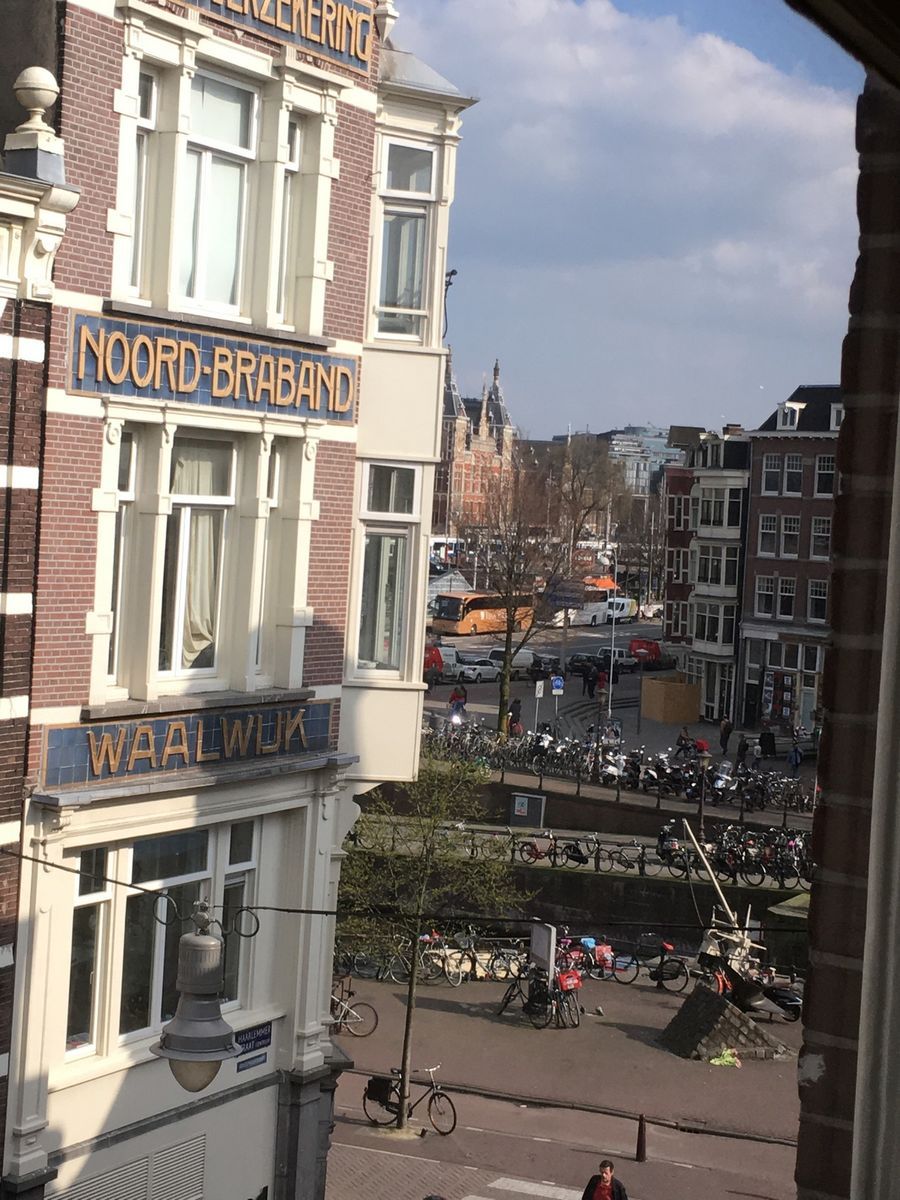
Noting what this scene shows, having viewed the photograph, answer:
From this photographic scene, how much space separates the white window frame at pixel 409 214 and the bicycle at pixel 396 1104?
1035cm

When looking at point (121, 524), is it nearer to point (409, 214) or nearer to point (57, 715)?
point (57, 715)

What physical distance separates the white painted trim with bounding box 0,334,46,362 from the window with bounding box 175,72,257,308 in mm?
1422

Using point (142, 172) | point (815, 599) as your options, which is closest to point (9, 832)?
point (142, 172)

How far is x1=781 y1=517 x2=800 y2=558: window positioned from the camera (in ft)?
160

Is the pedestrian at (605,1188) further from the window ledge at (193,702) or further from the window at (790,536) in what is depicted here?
the window at (790,536)

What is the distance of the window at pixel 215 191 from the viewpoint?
10539 mm

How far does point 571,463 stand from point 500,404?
245 ft

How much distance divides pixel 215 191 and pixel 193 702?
3.65 m

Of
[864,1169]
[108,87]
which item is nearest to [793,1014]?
[108,87]

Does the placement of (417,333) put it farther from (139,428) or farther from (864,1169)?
(864,1169)

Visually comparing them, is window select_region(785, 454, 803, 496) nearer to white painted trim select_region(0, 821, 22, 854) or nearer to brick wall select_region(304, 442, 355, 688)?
brick wall select_region(304, 442, 355, 688)

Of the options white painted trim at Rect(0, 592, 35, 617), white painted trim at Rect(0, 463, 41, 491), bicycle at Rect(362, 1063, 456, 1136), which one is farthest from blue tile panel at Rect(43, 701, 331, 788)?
bicycle at Rect(362, 1063, 456, 1136)

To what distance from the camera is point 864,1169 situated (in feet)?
6.88

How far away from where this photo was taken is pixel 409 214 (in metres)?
12.5
